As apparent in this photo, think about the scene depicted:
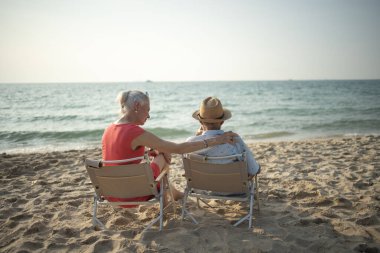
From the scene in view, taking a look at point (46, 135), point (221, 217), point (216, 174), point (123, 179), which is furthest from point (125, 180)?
point (46, 135)

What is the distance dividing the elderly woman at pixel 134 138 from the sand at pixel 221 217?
3.03ft

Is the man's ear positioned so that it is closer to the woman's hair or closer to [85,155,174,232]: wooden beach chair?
the woman's hair

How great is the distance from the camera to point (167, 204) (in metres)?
3.88

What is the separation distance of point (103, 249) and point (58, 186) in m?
2.59

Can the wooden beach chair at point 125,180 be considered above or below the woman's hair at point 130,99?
below

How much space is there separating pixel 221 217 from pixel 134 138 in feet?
5.14

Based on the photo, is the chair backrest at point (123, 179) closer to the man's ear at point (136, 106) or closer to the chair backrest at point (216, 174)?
the chair backrest at point (216, 174)

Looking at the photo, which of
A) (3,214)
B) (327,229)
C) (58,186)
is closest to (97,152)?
(58,186)

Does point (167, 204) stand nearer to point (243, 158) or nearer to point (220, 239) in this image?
point (220, 239)

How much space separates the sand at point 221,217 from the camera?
2.94 m

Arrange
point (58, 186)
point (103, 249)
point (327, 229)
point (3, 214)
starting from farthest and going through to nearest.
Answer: point (58, 186), point (3, 214), point (327, 229), point (103, 249)

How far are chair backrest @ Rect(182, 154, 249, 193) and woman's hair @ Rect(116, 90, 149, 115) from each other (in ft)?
2.64

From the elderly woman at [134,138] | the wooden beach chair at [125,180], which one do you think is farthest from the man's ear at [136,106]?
the wooden beach chair at [125,180]

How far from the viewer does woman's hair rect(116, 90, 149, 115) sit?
125 inches
